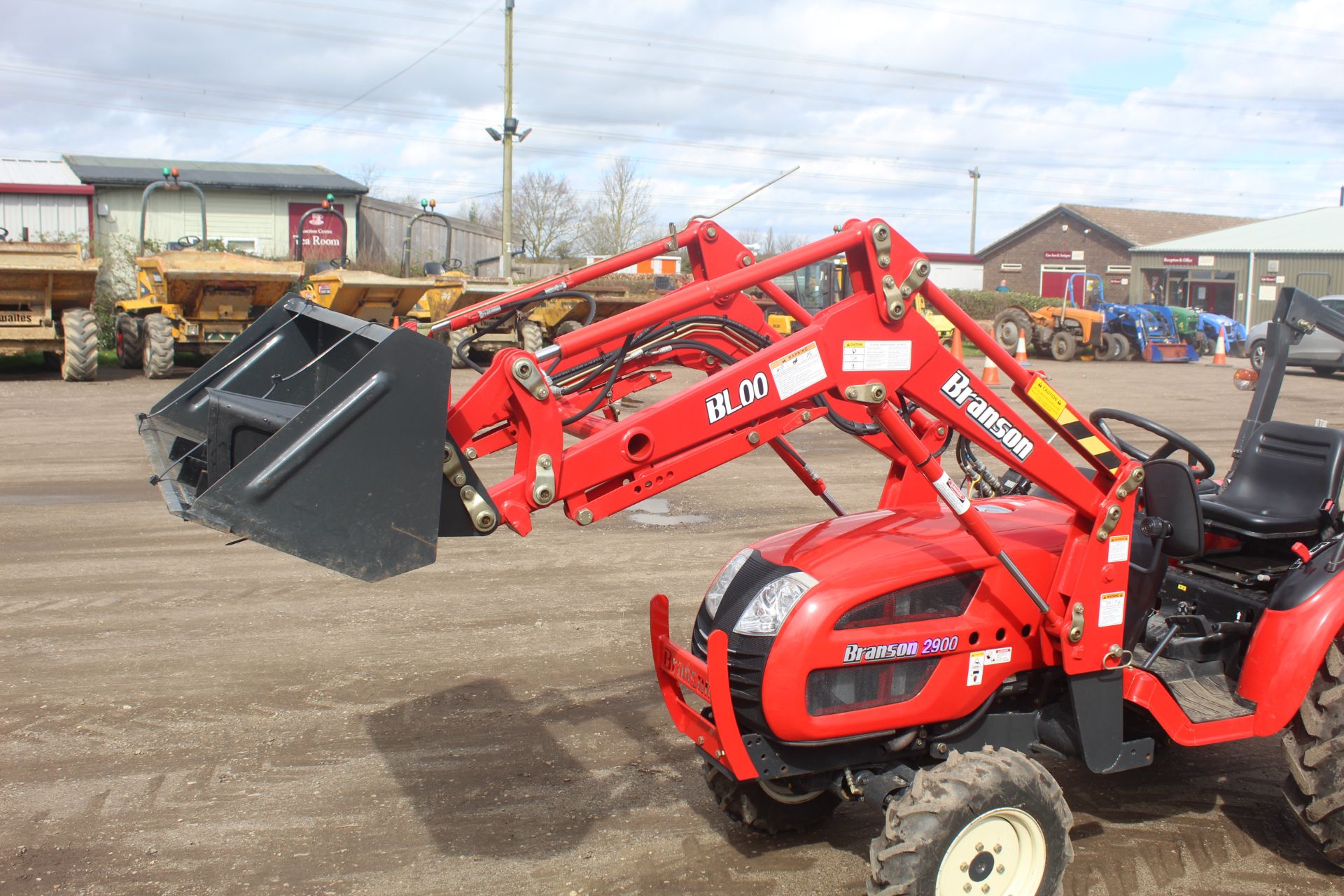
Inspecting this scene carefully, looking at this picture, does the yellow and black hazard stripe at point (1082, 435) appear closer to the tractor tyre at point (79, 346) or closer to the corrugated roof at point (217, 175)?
the tractor tyre at point (79, 346)

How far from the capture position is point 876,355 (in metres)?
3.39

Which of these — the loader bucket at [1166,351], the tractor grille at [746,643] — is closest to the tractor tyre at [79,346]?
the tractor grille at [746,643]

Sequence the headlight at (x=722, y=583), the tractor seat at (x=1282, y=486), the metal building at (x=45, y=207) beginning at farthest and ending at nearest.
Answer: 1. the metal building at (x=45, y=207)
2. the tractor seat at (x=1282, y=486)
3. the headlight at (x=722, y=583)

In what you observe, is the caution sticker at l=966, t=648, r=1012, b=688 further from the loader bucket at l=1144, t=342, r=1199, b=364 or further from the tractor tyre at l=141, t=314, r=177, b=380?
→ the loader bucket at l=1144, t=342, r=1199, b=364

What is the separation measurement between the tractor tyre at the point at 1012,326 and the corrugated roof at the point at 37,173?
23.8 meters

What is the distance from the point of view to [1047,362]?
1025 inches

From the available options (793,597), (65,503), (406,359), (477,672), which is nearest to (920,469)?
(793,597)

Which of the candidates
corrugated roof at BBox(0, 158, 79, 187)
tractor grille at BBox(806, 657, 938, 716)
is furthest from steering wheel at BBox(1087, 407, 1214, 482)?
corrugated roof at BBox(0, 158, 79, 187)

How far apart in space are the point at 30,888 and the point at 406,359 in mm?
2353

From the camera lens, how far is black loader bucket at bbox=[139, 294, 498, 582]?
2852mm

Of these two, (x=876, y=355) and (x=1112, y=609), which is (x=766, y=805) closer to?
(x=1112, y=609)

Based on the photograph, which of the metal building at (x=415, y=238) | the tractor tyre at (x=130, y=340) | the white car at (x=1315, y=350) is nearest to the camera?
the white car at (x=1315, y=350)

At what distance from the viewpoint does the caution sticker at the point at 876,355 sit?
11.0ft

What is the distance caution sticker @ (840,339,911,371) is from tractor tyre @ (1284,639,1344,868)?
1952 millimetres
